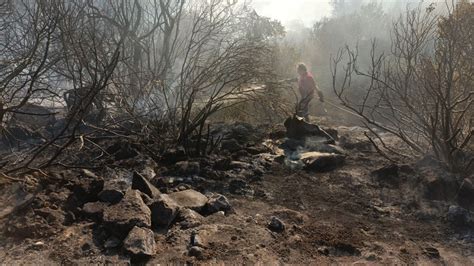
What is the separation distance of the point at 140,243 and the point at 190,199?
0.90m

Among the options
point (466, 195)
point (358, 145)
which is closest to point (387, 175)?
point (466, 195)

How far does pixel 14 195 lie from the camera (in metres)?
3.28

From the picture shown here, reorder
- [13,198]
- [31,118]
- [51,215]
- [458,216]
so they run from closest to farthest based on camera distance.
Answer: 1. [51,215]
2. [13,198]
3. [458,216]
4. [31,118]

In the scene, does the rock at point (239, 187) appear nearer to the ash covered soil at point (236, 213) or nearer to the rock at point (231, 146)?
the ash covered soil at point (236, 213)

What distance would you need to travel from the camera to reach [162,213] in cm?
307

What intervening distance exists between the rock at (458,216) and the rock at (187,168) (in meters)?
2.46

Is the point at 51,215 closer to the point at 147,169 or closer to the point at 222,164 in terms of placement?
the point at 147,169

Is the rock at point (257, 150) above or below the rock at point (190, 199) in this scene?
above

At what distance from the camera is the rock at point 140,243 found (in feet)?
8.53

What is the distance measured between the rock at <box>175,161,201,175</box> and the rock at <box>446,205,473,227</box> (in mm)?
2455

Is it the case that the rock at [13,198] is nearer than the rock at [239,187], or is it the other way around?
the rock at [13,198]

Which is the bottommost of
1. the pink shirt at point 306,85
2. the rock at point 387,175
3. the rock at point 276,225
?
the rock at point 276,225

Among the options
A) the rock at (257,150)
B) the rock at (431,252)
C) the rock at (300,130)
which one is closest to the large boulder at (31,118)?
the rock at (257,150)

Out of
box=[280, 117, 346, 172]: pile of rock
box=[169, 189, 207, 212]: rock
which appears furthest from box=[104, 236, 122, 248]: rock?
box=[280, 117, 346, 172]: pile of rock
